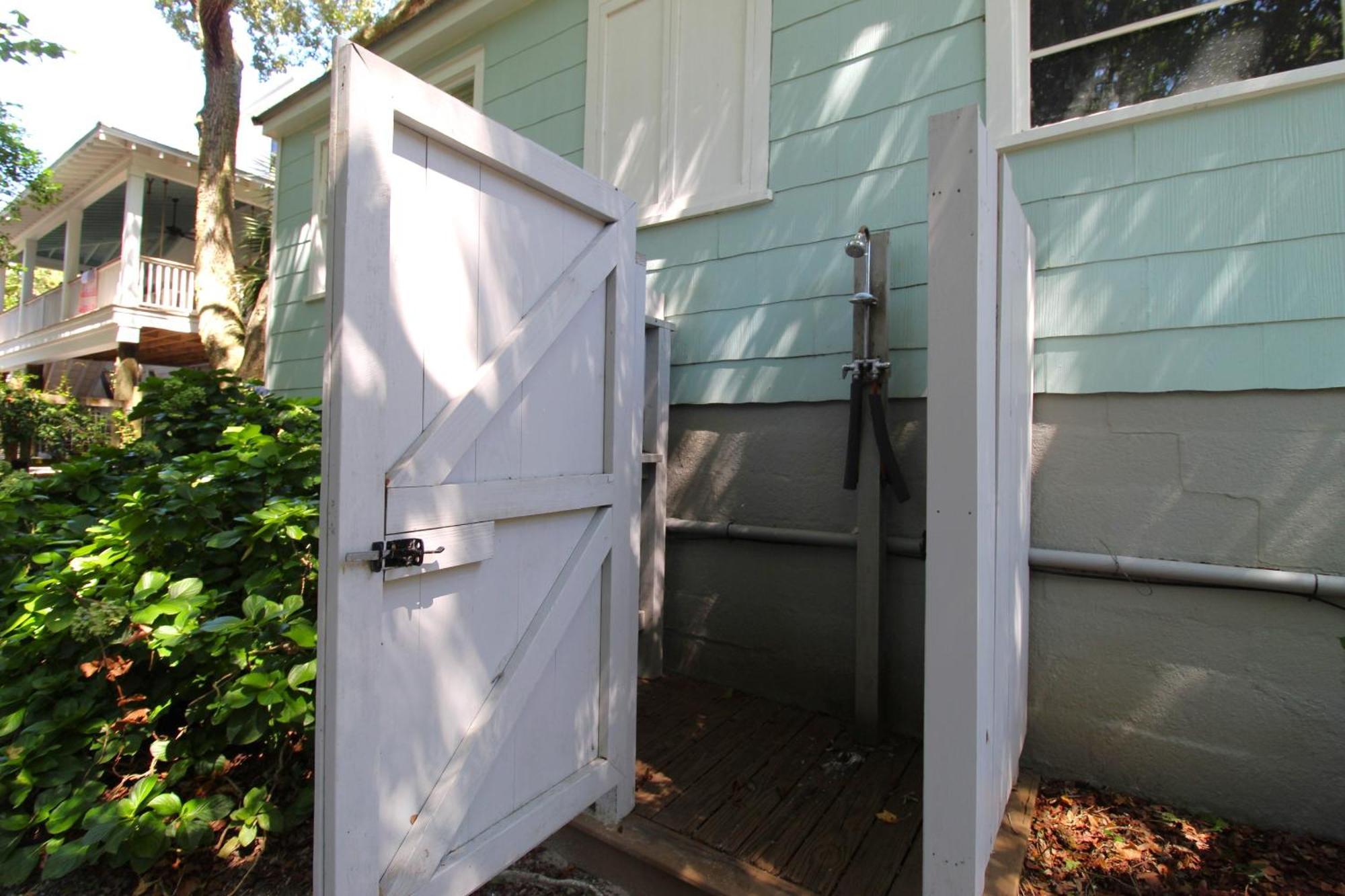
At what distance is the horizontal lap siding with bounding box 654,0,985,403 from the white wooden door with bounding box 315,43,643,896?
1.14 meters

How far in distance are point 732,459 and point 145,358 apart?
1607 centimetres

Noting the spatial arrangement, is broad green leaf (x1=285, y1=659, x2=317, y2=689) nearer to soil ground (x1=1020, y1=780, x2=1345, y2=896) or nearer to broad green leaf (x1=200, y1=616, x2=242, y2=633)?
broad green leaf (x1=200, y1=616, x2=242, y2=633)

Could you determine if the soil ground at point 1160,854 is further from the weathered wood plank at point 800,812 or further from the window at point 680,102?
the window at point 680,102

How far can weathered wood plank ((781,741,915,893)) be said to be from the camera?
80.5 inches

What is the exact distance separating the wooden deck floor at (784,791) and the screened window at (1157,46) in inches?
107

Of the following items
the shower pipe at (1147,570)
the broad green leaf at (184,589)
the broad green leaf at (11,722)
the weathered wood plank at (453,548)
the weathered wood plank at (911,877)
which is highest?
the weathered wood plank at (453,548)

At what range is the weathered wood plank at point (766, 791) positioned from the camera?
88.3 inches

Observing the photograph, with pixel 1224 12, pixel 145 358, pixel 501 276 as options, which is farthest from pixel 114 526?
pixel 145 358

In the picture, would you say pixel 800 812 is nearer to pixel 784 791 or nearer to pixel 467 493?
pixel 784 791

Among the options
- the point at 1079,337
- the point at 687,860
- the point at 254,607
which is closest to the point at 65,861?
the point at 254,607

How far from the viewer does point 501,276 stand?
1.86 meters

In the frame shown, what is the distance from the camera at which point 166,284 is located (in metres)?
11.9

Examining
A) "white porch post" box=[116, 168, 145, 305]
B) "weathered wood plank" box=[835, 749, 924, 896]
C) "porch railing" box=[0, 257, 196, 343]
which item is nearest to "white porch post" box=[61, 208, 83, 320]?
"porch railing" box=[0, 257, 196, 343]

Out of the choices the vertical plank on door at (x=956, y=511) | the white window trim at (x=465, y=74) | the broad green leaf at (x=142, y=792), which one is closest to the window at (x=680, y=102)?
the white window trim at (x=465, y=74)
